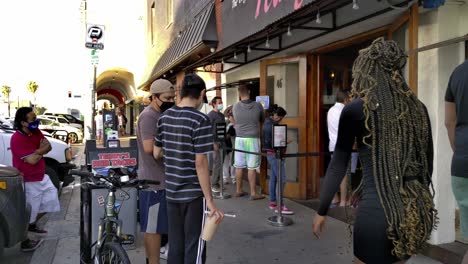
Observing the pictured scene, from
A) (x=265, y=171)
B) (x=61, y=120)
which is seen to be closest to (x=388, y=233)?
(x=265, y=171)

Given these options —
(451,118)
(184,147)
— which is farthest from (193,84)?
(451,118)

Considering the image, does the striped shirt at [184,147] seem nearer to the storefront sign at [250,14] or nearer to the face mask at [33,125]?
the storefront sign at [250,14]

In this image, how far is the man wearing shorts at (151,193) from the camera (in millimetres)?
3957

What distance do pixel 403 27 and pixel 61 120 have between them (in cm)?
2925

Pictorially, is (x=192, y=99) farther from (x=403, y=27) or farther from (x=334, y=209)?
(x=334, y=209)

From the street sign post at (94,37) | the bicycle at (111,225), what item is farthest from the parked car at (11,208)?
the street sign post at (94,37)

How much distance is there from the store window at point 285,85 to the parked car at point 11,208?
4.77m

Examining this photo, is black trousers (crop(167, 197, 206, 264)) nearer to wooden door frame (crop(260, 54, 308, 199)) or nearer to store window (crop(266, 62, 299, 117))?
wooden door frame (crop(260, 54, 308, 199))

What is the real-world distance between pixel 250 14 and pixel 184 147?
449cm

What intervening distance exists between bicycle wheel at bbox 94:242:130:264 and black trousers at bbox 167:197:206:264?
38 centimetres

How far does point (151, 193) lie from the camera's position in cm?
400

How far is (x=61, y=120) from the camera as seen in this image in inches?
1220

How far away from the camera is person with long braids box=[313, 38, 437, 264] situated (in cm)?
211

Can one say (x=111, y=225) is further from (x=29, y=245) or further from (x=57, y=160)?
(x=57, y=160)
